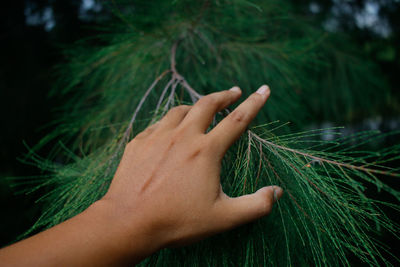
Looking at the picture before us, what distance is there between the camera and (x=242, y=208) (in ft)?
1.38

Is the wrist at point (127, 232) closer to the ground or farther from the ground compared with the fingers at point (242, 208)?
farther from the ground

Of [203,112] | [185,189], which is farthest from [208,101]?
[185,189]

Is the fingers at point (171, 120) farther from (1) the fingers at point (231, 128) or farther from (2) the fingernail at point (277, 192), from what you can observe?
(2) the fingernail at point (277, 192)

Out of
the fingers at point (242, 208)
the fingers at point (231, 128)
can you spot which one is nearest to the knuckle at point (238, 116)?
the fingers at point (231, 128)

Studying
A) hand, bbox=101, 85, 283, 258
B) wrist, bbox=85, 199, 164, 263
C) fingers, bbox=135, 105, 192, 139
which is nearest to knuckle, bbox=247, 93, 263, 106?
hand, bbox=101, 85, 283, 258

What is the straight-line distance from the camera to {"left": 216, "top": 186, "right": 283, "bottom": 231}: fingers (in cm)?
41

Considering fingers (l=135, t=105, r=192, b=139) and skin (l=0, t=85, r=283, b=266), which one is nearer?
skin (l=0, t=85, r=283, b=266)

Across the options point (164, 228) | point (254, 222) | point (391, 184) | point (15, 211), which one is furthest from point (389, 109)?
point (15, 211)

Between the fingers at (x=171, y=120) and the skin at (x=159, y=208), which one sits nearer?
the skin at (x=159, y=208)

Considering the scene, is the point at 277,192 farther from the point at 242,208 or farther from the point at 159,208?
the point at 159,208

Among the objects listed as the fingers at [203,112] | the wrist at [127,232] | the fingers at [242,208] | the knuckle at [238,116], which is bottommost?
the fingers at [242,208]

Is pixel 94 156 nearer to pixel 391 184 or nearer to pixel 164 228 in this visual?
pixel 164 228

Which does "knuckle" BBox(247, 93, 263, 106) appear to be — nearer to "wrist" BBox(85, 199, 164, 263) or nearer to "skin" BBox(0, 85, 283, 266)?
"skin" BBox(0, 85, 283, 266)

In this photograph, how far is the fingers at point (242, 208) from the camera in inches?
16.3
